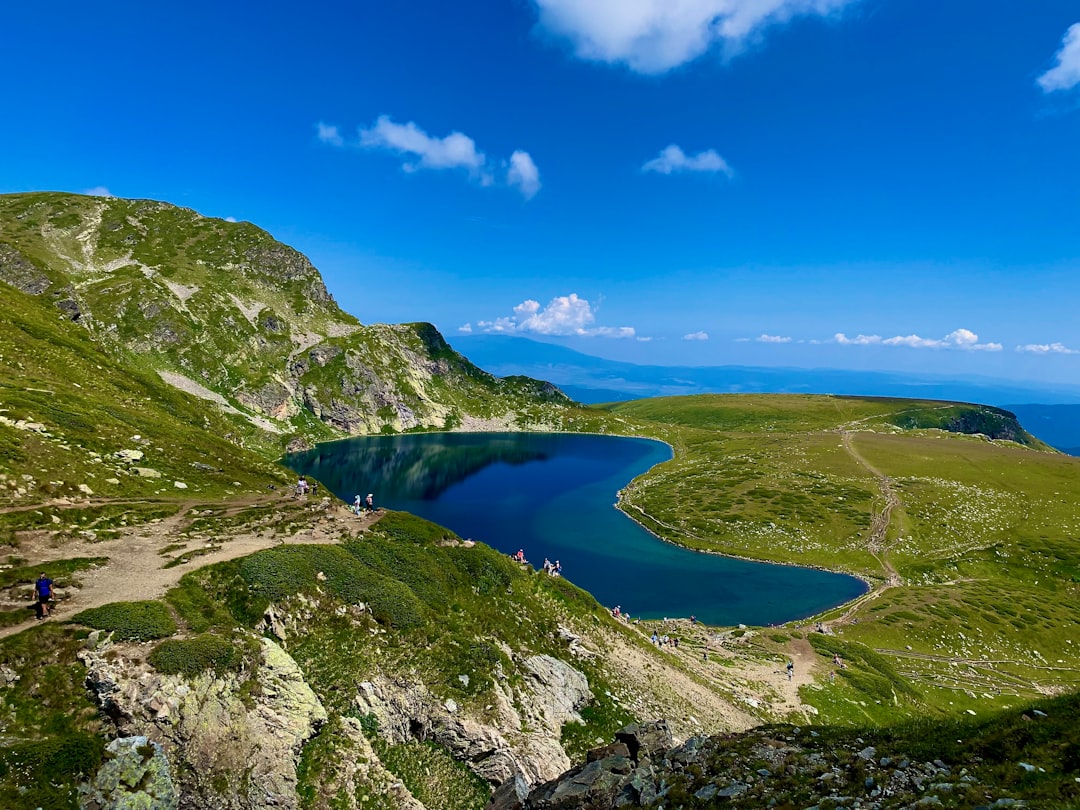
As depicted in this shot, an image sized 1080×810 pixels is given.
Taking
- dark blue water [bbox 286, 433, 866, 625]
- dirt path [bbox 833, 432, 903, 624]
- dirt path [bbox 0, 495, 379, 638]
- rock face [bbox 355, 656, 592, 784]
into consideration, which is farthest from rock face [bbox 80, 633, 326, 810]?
dirt path [bbox 833, 432, 903, 624]

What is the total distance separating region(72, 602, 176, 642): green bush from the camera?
20516mm

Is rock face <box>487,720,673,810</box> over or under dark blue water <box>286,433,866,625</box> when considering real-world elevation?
over

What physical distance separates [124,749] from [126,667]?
3.44 meters

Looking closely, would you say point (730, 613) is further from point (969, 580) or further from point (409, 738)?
point (409, 738)

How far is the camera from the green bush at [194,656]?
64.0 feet

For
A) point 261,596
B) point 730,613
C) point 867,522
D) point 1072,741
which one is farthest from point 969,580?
point 261,596

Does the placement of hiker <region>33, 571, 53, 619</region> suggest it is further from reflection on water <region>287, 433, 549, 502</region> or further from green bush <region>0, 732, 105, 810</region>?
reflection on water <region>287, 433, 549, 502</region>

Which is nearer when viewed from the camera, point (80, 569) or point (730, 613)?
point (80, 569)

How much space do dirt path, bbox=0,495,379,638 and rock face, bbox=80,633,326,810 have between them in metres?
4.78

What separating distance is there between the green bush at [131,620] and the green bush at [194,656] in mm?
971

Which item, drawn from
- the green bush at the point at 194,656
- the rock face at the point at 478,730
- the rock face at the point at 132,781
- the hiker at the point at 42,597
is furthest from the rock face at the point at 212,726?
the rock face at the point at 478,730

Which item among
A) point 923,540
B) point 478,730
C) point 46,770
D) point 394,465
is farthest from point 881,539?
point 394,465

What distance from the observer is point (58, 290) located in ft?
477

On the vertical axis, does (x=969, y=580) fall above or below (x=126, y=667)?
below
